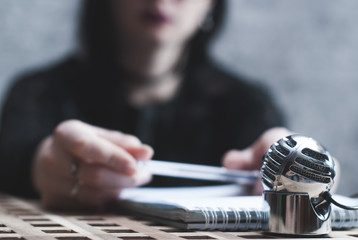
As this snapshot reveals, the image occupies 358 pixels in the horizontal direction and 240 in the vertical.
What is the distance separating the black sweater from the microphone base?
75 centimetres

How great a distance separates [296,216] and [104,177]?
0.23m

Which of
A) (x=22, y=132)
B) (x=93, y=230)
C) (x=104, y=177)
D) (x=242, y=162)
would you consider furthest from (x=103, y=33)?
(x=93, y=230)

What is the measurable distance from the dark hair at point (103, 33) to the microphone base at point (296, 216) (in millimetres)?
913

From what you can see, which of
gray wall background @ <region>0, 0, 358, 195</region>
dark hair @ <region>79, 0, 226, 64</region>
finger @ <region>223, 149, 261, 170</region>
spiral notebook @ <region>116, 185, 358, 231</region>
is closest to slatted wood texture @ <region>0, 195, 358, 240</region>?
spiral notebook @ <region>116, 185, 358, 231</region>

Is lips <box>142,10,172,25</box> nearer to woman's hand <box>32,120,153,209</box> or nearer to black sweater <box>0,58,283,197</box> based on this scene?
black sweater <box>0,58,283,197</box>

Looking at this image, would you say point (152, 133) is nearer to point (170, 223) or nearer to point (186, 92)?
point (186, 92)

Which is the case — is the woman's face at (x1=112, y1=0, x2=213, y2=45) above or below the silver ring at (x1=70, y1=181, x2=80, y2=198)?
above

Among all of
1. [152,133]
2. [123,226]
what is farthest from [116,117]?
[123,226]

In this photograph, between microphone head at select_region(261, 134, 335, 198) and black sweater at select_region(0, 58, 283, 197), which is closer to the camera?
microphone head at select_region(261, 134, 335, 198)

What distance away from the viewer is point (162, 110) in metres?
1.17

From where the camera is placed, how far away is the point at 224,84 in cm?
127

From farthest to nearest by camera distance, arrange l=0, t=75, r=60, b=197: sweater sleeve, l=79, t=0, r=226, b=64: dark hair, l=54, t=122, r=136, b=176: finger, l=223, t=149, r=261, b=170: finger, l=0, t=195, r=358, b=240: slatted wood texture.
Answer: l=79, t=0, r=226, b=64: dark hair, l=0, t=75, r=60, b=197: sweater sleeve, l=223, t=149, r=261, b=170: finger, l=54, t=122, r=136, b=176: finger, l=0, t=195, r=358, b=240: slatted wood texture

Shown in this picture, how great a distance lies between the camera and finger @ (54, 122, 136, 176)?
0.47 meters

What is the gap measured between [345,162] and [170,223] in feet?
4.43
